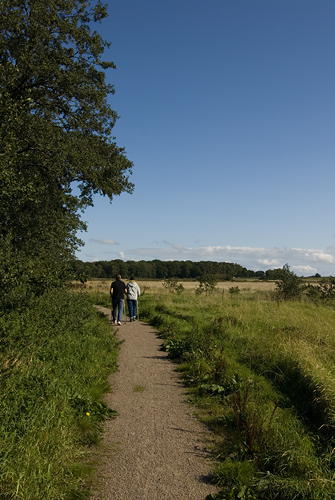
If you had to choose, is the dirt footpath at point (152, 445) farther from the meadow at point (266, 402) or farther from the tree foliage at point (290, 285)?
the tree foliage at point (290, 285)

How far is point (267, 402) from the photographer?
6.69 m

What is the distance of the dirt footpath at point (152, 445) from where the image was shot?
4039mm

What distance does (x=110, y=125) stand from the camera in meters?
17.8

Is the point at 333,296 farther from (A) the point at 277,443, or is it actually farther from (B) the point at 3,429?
(B) the point at 3,429

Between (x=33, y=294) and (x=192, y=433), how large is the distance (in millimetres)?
6800

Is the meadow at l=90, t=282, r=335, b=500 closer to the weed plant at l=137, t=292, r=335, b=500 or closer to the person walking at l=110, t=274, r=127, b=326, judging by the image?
the weed plant at l=137, t=292, r=335, b=500

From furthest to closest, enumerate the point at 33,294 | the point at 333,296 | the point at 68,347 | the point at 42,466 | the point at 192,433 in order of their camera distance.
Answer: the point at 333,296, the point at 33,294, the point at 68,347, the point at 192,433, the point at 42,466

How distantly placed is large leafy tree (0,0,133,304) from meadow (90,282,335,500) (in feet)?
18.6

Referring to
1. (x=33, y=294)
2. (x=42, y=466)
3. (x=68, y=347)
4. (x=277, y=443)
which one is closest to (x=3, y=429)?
(x=42, y=466)

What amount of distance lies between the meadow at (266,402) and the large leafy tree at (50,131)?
5670mm

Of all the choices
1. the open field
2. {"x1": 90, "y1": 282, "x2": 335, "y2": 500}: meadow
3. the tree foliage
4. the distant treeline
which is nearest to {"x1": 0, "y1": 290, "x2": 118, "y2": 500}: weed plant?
{"x1": 90, "y1": 282, "x2": 335, "y2": 500}: meadow

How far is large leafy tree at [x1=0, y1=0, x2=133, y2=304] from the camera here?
13125 millimetres

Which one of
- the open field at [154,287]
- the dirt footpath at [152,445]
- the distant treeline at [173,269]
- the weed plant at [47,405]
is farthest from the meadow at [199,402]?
the distant treeline at [173,269]

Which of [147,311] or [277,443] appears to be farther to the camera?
[147,311]
